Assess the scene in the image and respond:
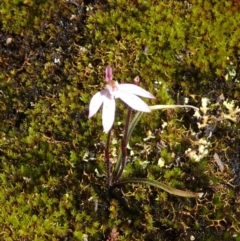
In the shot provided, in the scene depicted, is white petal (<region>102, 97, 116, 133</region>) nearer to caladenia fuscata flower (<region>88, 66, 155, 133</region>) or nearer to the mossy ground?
caladenia fuscata flower (<region>88, 66, 155, 133</region>)

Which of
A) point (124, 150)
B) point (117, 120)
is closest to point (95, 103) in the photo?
point (124, 150)

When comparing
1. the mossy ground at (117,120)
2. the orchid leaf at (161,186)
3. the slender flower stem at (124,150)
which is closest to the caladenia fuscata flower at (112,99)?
the slender flower stem at (124,150)

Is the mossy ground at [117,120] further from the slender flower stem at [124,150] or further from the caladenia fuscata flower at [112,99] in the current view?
the caladenia fuscata flower at [112,99]

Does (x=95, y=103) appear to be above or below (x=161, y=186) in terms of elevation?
above

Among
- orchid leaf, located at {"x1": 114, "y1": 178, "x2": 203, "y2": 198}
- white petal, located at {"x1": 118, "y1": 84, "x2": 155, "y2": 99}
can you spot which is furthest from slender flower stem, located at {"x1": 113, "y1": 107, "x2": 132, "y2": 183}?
white petal, located at {"x1": 118, "y1": 84, "x2": 155, "y2": 99}

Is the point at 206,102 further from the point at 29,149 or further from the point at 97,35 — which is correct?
the point at 29,149

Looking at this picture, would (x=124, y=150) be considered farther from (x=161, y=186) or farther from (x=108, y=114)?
(x=108, y=114)
